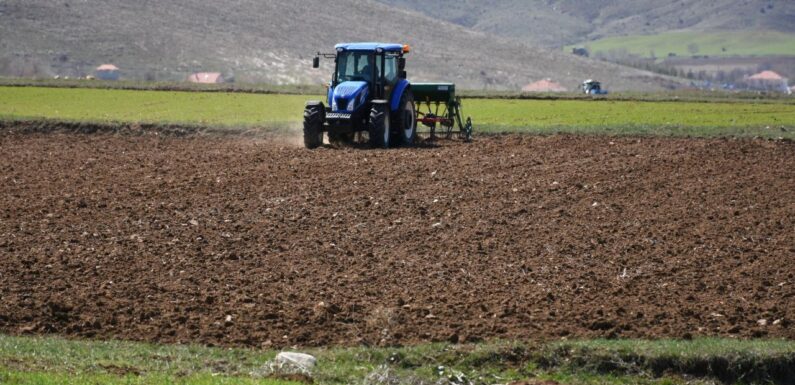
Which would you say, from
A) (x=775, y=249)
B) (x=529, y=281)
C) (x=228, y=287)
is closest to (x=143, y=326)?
(x=228, y=287)

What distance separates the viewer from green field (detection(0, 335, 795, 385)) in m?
11.5

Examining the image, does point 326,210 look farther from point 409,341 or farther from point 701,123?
point 701,123

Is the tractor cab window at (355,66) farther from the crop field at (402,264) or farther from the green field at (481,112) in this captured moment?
the green field at (481,112)

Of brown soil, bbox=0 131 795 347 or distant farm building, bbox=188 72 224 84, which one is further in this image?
distant farm building, bbox=188 72 224 84

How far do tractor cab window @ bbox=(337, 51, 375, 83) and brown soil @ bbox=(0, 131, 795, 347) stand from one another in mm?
3297

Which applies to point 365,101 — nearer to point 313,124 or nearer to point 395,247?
point 313,124

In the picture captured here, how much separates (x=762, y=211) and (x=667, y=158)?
6.53 meters

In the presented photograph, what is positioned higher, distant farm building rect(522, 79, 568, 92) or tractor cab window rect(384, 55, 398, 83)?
tractor cab window rect(384, 55, 398, 83)

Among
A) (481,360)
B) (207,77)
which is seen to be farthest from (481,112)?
(207,77)

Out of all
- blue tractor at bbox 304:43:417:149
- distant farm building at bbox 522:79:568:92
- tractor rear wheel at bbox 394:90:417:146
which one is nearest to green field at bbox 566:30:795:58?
→ distant farm building at bbox 522:79:568:92

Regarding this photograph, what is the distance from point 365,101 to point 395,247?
12804mm

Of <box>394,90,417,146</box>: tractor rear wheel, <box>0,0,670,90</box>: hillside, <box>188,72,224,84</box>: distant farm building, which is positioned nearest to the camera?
<box>394,90,417,146</box>: tractor rear wheel

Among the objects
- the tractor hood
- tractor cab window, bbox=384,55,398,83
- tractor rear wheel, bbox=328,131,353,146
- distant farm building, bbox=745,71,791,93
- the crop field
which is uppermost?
tractor cab window, bbox=384,55,398,83

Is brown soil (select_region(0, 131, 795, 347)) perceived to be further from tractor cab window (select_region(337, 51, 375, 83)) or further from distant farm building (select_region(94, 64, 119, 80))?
distant farm building (select_region(94, 64, 119, 80))
